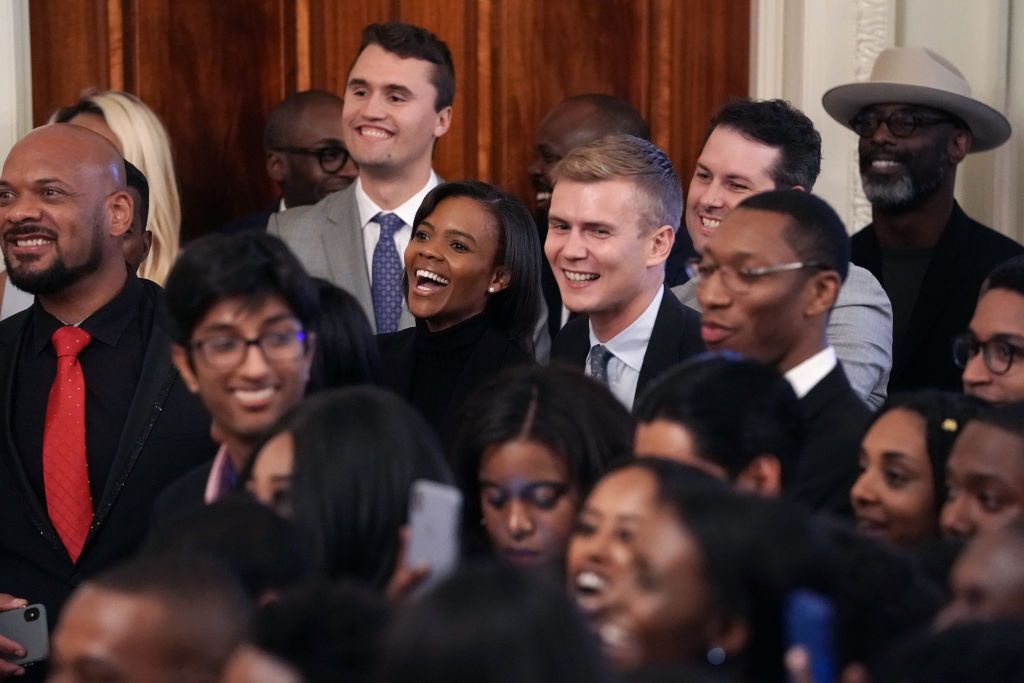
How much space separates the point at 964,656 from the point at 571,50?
4117 mm

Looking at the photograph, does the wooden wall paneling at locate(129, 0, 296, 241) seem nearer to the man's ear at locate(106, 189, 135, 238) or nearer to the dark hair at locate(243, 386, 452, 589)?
the man's ear at locate(106, 189, 135, 238)

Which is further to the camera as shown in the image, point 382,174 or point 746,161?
point 382,174

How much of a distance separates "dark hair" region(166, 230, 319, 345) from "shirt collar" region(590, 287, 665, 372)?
3.02ft

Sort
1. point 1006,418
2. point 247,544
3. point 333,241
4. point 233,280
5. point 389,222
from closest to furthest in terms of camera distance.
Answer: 1. point 247,544
2. point 1006,418
3. point 233,280
4. point 333,241
5. point 389,222

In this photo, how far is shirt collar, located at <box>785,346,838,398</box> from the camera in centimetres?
334

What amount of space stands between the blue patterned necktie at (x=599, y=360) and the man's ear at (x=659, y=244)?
9.3 inches

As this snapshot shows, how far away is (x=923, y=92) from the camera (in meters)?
4.96

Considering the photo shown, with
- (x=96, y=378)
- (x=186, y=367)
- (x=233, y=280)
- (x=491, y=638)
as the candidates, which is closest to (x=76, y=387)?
(x=96, y=378)

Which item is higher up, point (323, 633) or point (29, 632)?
point (323, 633)

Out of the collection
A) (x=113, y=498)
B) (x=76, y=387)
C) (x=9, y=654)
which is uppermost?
(x=76, y=387)

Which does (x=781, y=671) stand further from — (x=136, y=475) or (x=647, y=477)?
(x=136, y=475)

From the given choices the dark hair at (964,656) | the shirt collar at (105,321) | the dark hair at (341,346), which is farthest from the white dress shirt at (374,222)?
the dark hair at (964,656)

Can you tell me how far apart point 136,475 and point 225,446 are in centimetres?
65

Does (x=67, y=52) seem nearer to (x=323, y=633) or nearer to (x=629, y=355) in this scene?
(x=629, y=355)
